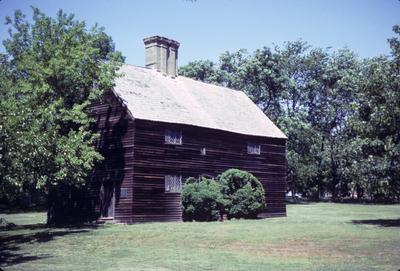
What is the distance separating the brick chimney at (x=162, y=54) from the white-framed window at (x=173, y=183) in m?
10.9

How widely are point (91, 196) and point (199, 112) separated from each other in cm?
1105

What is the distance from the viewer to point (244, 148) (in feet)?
136

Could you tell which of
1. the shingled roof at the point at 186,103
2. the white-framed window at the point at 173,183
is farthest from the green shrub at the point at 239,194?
the shingled roof at the point at 186,103

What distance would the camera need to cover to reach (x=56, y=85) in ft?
105

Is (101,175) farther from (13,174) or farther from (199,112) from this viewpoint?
(13,174)

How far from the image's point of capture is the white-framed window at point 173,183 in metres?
34.8

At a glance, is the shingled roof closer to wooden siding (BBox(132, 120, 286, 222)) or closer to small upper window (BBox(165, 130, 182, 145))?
wooden siding (BBox(132, 120, 286, 222))

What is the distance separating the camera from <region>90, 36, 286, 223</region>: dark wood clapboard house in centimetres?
3334

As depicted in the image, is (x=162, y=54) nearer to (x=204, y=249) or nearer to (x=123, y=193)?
(x=123, y=193)

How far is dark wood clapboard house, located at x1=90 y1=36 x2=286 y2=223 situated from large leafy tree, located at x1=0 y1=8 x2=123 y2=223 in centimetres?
245

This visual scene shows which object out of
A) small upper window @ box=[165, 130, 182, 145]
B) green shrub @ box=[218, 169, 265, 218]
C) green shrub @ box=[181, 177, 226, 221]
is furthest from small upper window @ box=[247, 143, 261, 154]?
small upper window @ box=[165, 130, 182, 145]

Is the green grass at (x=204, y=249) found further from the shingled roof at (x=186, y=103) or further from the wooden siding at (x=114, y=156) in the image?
the shingled roof at (x=186, y=103)

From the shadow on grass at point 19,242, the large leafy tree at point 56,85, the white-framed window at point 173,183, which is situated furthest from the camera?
the white-framed window at point 173,183

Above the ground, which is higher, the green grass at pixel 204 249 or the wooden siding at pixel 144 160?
the wooden siding at pixel 144 160
